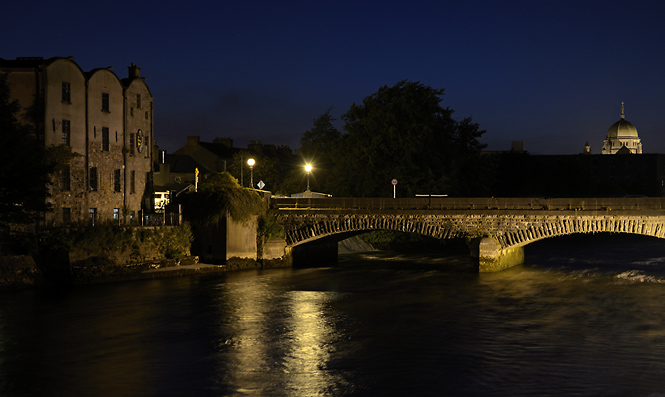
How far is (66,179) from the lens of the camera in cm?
5394

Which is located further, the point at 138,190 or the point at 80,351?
the point at 138,190

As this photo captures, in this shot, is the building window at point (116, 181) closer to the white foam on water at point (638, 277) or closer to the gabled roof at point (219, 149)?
the white foam on water at point (638, 277)

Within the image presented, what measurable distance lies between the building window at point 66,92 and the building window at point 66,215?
747cm

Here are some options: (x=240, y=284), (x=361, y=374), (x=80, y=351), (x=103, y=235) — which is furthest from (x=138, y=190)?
(x=361, y=374)

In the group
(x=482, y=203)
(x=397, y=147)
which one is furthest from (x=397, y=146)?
(x=482, y=203)

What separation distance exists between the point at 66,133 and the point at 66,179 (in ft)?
10.4

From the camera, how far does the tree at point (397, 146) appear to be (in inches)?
2753

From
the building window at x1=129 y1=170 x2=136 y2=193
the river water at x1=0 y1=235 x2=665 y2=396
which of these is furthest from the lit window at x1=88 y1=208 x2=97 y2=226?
the river water at x1=0 y1=235 x2=665 y2=396

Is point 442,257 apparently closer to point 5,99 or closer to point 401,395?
point 5,99

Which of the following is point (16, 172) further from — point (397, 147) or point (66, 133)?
point (397, 147)

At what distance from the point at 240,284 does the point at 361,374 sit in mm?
22020

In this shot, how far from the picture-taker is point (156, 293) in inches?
1709

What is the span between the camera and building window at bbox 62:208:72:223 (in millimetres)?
53625

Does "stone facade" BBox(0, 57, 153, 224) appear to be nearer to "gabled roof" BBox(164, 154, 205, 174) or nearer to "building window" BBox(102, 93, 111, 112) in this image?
"building window" BBox(102, 93, 111, 112)
